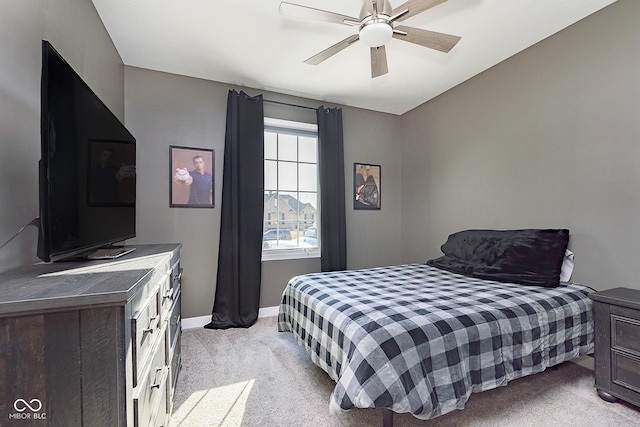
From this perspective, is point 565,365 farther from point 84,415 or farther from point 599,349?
point 84,415

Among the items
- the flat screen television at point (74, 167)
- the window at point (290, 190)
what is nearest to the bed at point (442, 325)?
the window at point (290, 190)

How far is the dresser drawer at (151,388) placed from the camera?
0.97m

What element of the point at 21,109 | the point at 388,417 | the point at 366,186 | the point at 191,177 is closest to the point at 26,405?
the point at 21,109

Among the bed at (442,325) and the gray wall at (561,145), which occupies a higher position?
the gray wall at (561,145)

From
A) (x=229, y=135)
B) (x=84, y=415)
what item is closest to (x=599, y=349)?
(x=84, y=415)

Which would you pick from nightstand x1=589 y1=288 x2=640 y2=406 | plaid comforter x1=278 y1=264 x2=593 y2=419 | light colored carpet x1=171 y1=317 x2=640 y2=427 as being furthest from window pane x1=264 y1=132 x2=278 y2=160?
nightstand x1=589 y1=288 x2=640 y2=406

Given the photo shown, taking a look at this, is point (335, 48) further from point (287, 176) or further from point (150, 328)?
point (150, 328)

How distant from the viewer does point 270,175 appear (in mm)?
3650

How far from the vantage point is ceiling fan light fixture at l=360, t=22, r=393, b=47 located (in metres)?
1.86

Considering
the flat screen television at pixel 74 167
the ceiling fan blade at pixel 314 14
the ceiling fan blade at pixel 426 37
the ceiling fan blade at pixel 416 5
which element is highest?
the ceiling fan blade at pixel 314 14

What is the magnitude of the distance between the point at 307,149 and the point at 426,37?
2085mm

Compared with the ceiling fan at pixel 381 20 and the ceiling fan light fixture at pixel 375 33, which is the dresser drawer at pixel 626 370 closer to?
the ceiling fan at pixel 381 20

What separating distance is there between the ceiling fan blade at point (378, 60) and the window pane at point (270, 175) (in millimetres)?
1714

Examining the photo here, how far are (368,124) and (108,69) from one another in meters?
2.99
